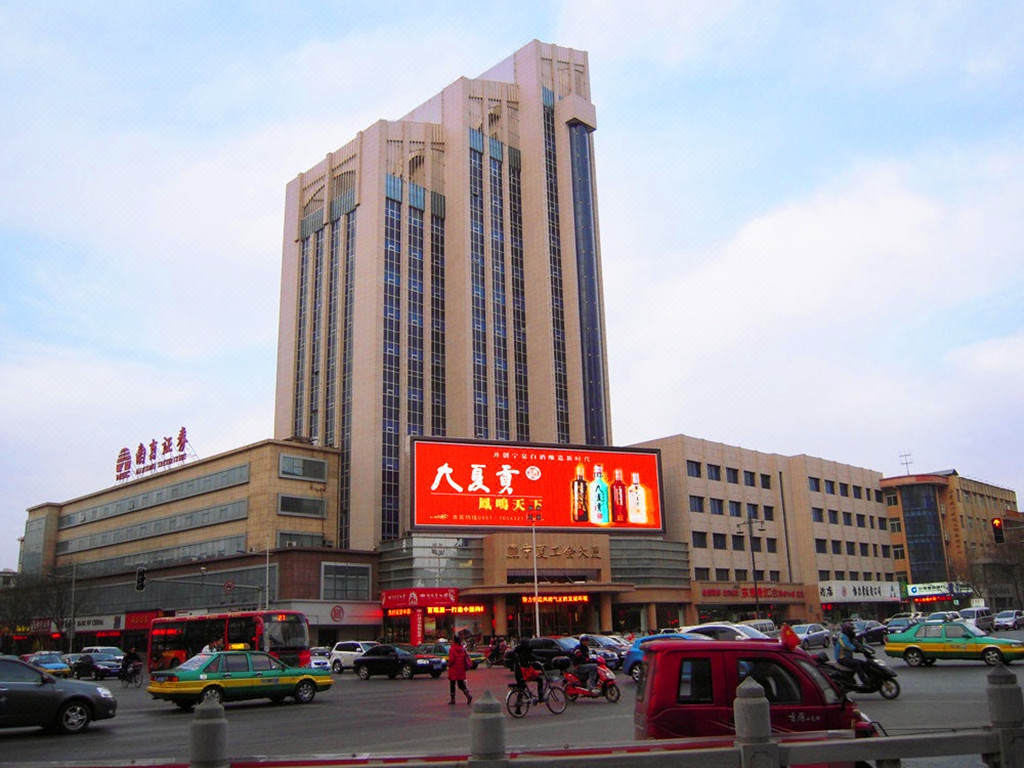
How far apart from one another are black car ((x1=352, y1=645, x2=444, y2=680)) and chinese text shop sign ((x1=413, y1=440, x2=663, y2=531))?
31279 millimetres

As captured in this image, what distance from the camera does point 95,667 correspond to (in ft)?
171

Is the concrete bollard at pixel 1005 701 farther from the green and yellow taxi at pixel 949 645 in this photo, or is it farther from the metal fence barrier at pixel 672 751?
the green and yellow taxi at pixel 949 645

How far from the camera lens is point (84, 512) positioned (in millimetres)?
107812

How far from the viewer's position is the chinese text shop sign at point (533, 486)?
75.1 metres

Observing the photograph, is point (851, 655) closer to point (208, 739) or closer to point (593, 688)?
point (593, 688)

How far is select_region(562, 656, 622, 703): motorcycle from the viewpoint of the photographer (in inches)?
920

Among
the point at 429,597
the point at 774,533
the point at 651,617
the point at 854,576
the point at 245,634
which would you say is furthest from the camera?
the point at 854,576

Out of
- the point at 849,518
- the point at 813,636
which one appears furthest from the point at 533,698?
the point at 849,518

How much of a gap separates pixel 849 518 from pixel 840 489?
3.65 m

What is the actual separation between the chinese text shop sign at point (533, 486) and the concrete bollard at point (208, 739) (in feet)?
216

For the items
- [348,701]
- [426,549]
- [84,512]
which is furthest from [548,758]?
[84,512]

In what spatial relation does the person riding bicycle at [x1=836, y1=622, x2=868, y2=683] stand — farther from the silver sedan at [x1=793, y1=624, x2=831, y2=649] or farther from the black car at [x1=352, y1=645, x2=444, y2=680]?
the silver sedan at [x1=793, y1=624, x2=831, y2=649]

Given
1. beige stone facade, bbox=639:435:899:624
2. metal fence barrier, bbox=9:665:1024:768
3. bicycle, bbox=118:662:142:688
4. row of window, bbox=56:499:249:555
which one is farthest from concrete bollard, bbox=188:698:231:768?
row of window, bbox=56:499:249:555

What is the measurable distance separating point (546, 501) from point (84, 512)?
61953mm
